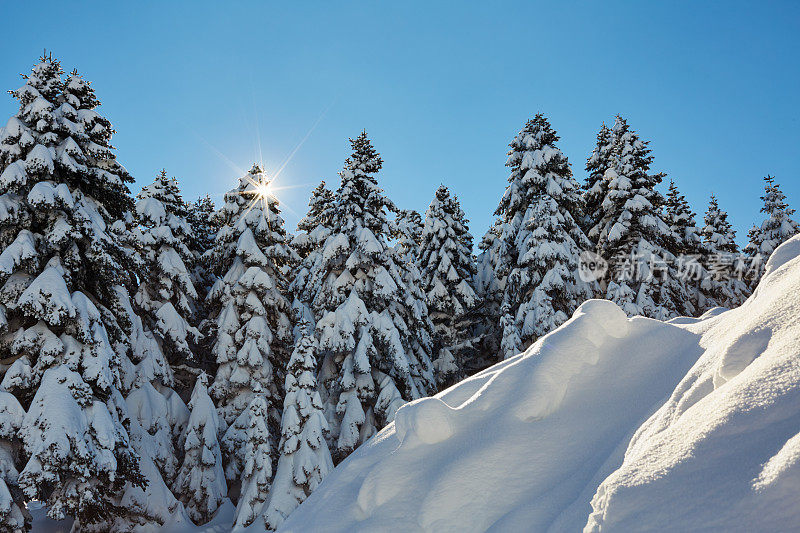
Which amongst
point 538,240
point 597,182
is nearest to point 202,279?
point 538,240

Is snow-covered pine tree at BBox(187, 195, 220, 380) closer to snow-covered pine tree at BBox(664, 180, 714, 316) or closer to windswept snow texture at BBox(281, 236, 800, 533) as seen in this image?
windswept snow texture at BBox(281, 236, 800, 533)

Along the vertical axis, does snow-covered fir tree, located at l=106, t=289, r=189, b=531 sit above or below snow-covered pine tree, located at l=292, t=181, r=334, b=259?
below

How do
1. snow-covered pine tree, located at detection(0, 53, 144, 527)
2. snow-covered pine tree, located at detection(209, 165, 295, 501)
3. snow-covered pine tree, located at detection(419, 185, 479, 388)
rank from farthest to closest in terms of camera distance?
snow-covered pine tree, located at detection(419, 185, 479, 388)
snow-covered pine tree, located at detection(209, 165, 295, 501)
snow-covered pine tree, located at detection(0, 53, 144, 527)

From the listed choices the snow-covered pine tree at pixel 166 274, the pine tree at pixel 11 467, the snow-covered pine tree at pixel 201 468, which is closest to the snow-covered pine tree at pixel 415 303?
the snow-covered pine tree at pixel 201 468

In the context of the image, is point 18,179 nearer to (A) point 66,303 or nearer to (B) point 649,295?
(A) point 66,303

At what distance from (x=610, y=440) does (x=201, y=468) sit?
17299mm

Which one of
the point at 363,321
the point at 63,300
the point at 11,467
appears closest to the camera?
the point at 11,467

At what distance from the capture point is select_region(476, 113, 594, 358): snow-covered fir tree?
1903 cm

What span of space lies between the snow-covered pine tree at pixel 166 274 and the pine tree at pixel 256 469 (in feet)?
16.1

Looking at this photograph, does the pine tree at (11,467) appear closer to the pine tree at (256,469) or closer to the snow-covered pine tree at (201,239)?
the pine tree at (256,469)

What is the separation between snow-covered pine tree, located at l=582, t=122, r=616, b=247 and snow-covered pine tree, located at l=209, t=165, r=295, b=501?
14936mm

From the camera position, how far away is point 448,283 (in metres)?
24.1

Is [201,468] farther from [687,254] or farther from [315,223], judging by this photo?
[687,254]

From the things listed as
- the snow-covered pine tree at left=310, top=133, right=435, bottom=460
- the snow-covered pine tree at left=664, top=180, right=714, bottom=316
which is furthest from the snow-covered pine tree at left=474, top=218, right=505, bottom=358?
the snow-covered pine tree at left=664, top=180, right=714, bottom=316
